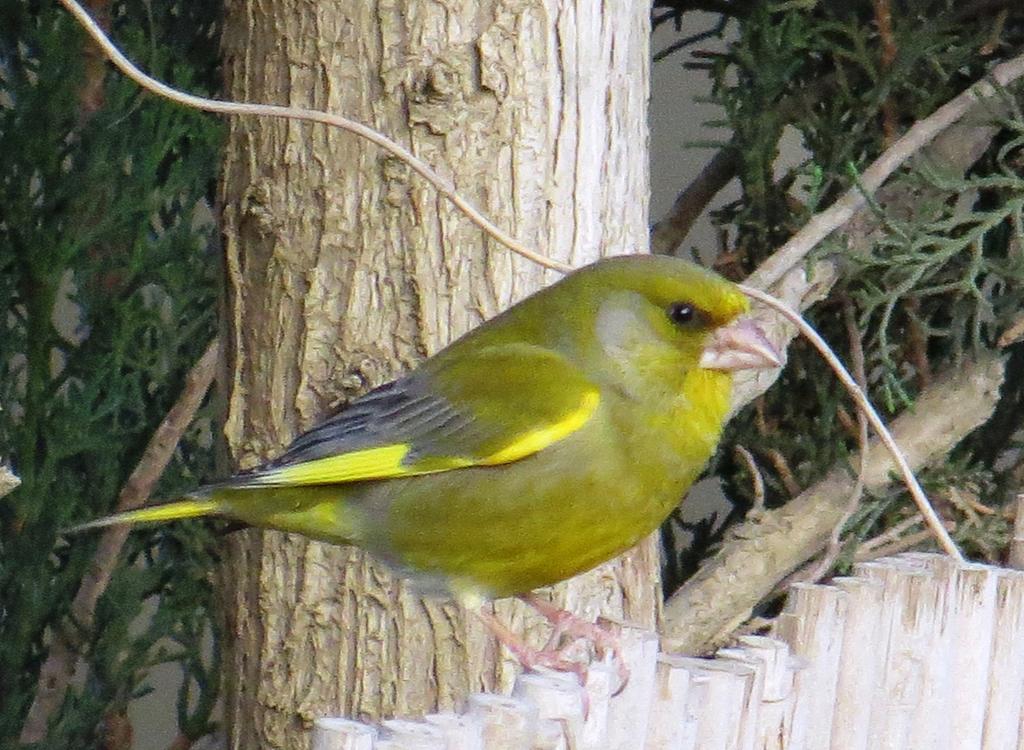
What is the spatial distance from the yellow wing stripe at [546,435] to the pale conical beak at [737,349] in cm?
15

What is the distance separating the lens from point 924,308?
9.46 ft

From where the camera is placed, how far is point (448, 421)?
6.53ft

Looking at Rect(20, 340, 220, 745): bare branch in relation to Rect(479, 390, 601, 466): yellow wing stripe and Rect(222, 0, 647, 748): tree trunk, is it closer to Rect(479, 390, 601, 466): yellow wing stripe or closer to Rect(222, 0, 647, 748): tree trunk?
Rect(222, 0, 647, 748): tree trunk

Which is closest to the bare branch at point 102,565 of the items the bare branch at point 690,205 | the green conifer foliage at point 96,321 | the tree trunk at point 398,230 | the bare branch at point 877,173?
the green conifer foliage at point 96,321

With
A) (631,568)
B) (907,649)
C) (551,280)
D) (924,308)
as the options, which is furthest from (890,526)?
(907,649)

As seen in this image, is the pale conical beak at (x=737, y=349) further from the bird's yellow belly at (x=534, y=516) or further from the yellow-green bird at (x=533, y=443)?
the bird's yellow belly at (x=534, y=516)

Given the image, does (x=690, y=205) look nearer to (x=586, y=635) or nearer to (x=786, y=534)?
(x=786, y=534)

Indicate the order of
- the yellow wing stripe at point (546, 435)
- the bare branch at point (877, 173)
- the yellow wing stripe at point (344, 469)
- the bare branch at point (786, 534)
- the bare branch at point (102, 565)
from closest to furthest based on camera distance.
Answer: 1. the yellow wing stripe at point (546, 435)
2. the yellow wing stripe at point (344, 469)
3. the bare branch at point (877, 173)
4. the bare branch at point (786, 534)
5. the bare branch at point (102, 565)

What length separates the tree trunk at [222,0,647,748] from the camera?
7.50 feet

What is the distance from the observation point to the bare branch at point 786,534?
8.84ft

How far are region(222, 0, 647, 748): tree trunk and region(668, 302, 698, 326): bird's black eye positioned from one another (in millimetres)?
421

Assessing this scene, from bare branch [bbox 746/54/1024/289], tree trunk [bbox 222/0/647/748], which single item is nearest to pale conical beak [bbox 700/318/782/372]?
tree trunk [bbox 222/0/647/748]

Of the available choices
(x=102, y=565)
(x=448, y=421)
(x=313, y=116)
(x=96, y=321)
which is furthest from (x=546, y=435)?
(x=102, y=565)

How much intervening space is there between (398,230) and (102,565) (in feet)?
4.19
